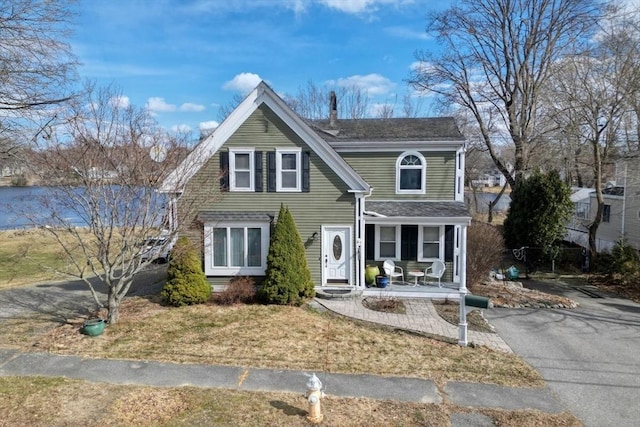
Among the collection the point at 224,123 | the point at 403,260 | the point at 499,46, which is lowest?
the point at 403,260

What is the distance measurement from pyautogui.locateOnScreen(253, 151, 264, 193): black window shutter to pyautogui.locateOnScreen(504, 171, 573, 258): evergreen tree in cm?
1523

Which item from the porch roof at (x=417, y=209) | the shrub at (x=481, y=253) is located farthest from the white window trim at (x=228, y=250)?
the shrub at (x=481, y=253)

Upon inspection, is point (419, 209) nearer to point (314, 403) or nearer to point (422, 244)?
point (422, 244)

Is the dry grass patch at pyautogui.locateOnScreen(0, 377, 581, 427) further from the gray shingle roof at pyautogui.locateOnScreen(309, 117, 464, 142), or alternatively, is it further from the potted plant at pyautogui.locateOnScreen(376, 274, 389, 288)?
the gray shingle roof at pyautogui.locateOnScreen(309, 117, 464, 142)

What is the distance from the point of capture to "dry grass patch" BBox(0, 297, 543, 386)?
29.3 ft

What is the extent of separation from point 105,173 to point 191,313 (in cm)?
500

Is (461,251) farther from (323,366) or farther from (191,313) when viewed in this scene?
(191,313)

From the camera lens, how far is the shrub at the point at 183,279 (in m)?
13.6

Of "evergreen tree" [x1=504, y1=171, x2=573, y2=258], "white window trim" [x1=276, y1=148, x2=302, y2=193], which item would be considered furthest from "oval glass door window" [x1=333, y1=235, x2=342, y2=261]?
"evergreen tree" [x1=504, y1=171, x2=573, y2=258]

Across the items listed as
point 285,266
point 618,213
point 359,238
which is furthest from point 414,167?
point 618,213

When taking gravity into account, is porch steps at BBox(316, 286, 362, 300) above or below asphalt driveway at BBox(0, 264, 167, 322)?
above

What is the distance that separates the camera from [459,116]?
33.2 metres

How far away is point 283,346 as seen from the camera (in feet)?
33.0

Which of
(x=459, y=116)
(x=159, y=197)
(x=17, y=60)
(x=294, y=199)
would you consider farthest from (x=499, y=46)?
(x=17, y=60)
